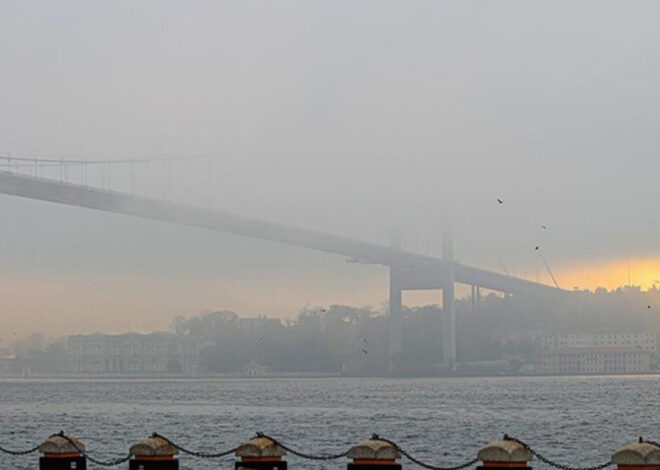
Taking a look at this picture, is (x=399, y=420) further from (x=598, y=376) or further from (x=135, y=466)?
(x=598, y=376)

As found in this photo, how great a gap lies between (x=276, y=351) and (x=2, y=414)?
60.8 meters

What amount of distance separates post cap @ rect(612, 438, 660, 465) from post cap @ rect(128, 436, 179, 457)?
4.04 meters

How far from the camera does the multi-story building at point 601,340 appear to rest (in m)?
125

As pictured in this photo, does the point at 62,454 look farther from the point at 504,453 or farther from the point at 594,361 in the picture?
the point at 594,361

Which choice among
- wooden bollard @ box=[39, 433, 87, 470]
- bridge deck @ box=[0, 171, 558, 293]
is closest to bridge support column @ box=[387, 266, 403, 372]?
bridge deck @ box=[0, 171, 558, 293]

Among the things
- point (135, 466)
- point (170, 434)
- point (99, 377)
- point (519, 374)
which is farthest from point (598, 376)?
point (135, 466)

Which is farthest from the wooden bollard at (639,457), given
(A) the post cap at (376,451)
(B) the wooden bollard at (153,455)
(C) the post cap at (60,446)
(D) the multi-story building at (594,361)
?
(D) the multi-story building at (594,361)

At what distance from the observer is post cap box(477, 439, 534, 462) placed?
12.5 m

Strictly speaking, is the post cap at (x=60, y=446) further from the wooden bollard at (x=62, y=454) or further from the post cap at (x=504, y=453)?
the post cap at (x=504, y=453)

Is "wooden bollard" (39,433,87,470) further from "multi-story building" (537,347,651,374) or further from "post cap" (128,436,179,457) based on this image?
"multi-story building" (537,347,651,374)

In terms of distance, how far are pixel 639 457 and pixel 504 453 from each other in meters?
1.05

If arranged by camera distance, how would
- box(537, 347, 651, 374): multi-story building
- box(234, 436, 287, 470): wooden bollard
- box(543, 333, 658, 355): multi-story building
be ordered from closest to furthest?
1. box(234, 436, 287, 470): wooden bollard
2. box(537, 347, 651, 374): multi-story building
3. box(543, 333, 658, 355): multi-story building

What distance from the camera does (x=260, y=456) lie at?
13734 mm

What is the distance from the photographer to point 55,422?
147ft
